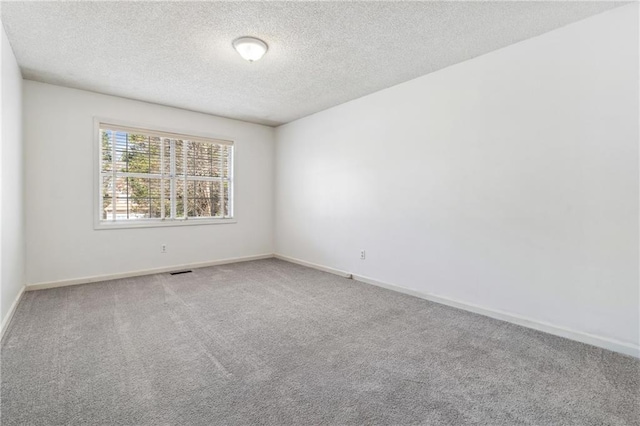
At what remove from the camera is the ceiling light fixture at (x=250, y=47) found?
8.82 feet

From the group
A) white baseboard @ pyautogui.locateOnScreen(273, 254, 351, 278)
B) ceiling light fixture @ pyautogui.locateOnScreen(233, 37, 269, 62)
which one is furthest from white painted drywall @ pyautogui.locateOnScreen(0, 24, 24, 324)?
white baseboard @ pyautogui.locateOnScreen(273, 254, 351, 278)

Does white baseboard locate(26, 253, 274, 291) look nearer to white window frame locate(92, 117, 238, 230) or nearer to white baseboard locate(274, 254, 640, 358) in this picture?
white window frame locate(92, 117, 238, 230)

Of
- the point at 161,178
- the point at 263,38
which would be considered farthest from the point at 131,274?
the point at 263,38

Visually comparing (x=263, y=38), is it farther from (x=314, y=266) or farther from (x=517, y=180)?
(x=314, y=266)

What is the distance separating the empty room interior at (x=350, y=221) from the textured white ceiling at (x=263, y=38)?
0.08 feet

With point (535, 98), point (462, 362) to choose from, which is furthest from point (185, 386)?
point (535, 98)

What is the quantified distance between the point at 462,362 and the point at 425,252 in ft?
5.09

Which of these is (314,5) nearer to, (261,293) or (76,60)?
(76,60)

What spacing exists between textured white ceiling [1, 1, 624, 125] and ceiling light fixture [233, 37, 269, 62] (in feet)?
0.18

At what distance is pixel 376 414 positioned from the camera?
161cm

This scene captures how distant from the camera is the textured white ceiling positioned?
231 centimetres

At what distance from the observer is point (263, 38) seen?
106 inches

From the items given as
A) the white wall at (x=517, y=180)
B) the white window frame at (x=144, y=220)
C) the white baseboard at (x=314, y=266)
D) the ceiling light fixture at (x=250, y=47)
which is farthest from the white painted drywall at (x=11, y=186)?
the white wall at (x=517, y=180)

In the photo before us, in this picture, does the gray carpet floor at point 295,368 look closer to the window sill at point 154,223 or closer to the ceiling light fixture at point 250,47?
the window sill at point 154,223
